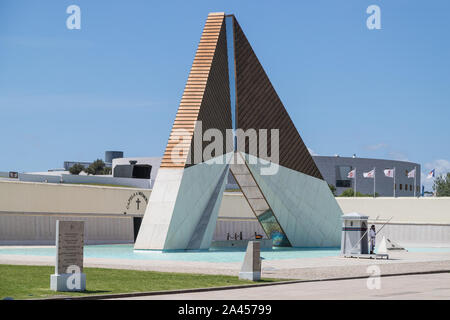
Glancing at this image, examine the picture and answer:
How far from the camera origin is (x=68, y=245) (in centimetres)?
1593

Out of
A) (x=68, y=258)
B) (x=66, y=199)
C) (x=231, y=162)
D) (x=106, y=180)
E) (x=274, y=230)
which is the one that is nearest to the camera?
(x=68, y=258)

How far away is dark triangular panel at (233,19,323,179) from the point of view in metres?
36.6

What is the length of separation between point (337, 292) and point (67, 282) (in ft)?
18.7

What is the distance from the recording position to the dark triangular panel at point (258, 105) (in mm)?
36594

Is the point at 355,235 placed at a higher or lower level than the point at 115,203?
lower

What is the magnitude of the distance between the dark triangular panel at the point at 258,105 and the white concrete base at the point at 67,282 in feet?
70.2

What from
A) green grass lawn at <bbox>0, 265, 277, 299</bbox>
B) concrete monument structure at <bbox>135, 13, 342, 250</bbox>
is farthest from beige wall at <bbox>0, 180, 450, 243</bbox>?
green grass lawn at <bbox>0, 265, 277, 299</bbox>

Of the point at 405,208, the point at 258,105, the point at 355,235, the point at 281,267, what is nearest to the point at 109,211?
the point at 258,105

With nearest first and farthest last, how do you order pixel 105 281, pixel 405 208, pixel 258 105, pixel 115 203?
pixel 105 281 < pixel 258 105 < pixel 115 203 < pixel 405 208

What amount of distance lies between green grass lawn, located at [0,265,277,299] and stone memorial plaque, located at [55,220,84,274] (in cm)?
60

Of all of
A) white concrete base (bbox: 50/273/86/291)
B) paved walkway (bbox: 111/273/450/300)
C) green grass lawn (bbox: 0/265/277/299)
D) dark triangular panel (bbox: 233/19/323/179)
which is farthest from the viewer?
dark triangular panel (bbox: 233/19/323/179)

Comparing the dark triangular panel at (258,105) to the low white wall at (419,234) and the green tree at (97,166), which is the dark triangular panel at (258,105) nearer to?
the low white wall at (419,234)

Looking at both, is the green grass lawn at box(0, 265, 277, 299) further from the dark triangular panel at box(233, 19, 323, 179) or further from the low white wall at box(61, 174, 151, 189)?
the low white wall at box(61, 174, 151, 189)

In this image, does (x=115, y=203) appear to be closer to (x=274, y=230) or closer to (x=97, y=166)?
(x=274, y=230)
